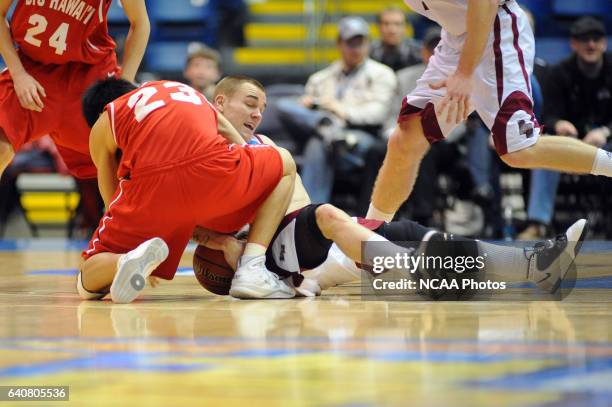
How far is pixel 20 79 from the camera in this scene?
440 cm

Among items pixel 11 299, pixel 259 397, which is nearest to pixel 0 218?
pixel 11 299

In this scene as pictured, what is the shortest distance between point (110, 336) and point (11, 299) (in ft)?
4.05

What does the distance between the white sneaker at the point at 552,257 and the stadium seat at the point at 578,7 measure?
6.79 metres

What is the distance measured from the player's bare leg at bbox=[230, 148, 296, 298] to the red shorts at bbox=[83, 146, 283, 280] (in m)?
0.04

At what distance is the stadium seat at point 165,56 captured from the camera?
10.4 metres

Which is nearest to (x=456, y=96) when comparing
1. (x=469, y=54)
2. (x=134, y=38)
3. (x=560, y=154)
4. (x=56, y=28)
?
(x=469, y=54)

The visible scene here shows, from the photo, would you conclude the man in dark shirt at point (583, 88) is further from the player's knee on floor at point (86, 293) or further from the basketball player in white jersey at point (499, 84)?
the player's knee on floor at point (86, 293)

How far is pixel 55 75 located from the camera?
4578 millimetres

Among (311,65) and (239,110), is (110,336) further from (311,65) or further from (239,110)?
(311,65)

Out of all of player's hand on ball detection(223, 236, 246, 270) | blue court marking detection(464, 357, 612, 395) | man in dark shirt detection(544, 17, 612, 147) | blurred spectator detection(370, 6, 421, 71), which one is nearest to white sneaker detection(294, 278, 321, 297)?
player's hand on ball detection(223, 236, 246, 270)

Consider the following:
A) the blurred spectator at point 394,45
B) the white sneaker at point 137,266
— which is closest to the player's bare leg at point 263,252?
the white sneaker at point 137,266

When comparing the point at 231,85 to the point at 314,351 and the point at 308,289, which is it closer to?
the point at 308,289

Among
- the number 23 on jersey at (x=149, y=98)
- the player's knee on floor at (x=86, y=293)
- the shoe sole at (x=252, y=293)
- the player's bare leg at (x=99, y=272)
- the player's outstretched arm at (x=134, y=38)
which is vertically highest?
the player's outstretched arm at (x=134, y=38)

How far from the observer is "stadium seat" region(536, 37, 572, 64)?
9438 mm
